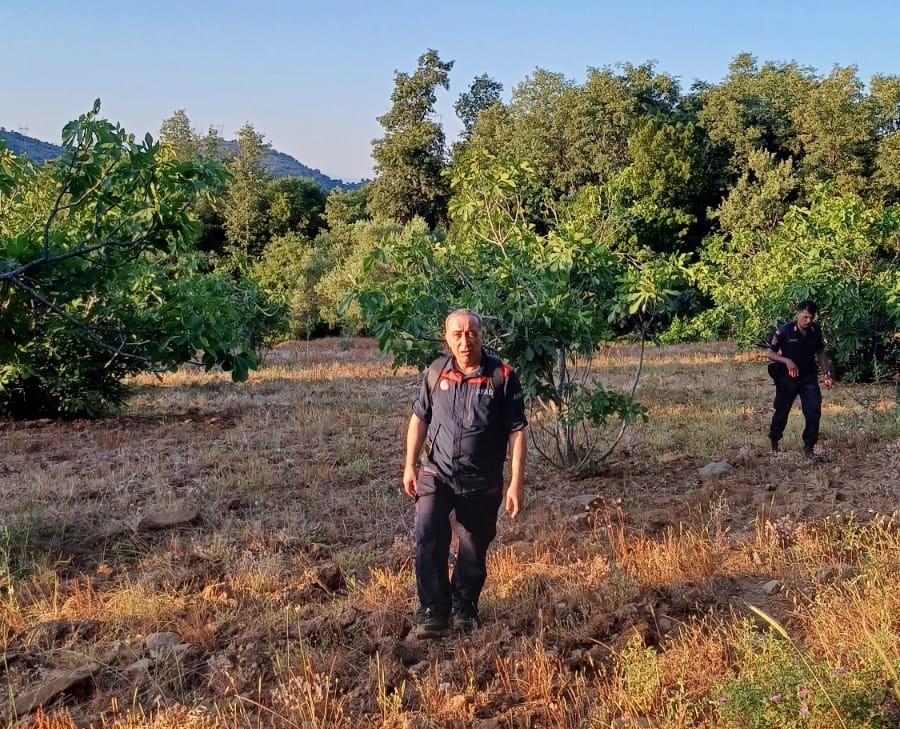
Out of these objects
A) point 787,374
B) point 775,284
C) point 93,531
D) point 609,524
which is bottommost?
point 93,531

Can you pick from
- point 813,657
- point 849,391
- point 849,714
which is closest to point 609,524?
point 813,657

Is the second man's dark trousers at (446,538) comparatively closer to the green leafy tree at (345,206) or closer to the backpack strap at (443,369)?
the backpack strap at (443,369)

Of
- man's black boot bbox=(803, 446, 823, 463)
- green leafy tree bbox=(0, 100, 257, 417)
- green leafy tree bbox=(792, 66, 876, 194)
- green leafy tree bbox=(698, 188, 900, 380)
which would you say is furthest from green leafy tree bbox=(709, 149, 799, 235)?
green leafy tree bbox=(0, 100, 257, 417)

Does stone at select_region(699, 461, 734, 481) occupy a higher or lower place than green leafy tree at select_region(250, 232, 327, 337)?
lower

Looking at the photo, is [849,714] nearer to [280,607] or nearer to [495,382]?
[495,382]

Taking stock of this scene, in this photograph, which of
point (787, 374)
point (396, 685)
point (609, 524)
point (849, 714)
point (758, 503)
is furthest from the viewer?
point (787, 374)

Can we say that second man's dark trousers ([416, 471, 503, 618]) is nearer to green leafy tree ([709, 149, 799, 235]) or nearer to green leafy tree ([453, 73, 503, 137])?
green leafy tree ([709, 149, 799, 235])

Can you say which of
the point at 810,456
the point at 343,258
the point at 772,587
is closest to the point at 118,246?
the point at 772,587

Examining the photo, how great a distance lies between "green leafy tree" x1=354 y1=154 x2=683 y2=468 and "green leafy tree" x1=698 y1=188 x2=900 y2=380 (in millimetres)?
6547

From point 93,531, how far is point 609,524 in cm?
371

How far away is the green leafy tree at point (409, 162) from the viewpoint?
36.7 metres

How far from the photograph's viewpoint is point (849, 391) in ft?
39.5

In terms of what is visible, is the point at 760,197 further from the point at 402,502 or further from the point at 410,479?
the point at 410,479

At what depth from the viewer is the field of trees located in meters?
3.10
